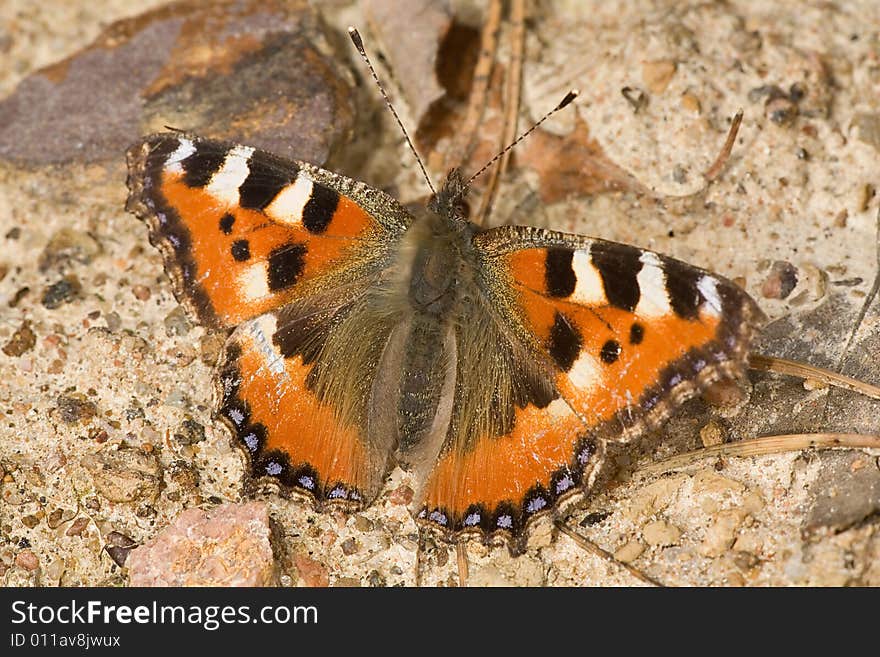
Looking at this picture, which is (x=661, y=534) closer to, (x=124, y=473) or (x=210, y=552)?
(x=210, y=552)

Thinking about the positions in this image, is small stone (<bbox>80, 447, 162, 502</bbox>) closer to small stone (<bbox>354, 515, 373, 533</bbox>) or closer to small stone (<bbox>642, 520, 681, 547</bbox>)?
small stone (<bbox>354, 515, 373, 533</bbox>)

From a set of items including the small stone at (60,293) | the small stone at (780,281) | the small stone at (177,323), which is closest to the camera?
the small stone at (780,281)

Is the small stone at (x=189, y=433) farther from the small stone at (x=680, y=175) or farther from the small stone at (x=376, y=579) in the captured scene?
the small stone at (x=680, y=175)

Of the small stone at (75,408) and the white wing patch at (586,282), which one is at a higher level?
the white wing patch at (586,282)

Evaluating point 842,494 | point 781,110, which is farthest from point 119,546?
point 781,110

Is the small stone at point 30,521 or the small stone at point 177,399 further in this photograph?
the small stone at point 177,399

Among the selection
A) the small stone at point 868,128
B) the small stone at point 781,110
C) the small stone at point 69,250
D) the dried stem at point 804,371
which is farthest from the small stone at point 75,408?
the small stone at point 868,128

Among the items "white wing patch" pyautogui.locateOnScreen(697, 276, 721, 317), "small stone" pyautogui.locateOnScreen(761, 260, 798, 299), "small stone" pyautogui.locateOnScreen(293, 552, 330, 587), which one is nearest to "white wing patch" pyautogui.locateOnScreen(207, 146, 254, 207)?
"small stone" pyautogui.locateOnScreen(293, 552, 330, 587)
